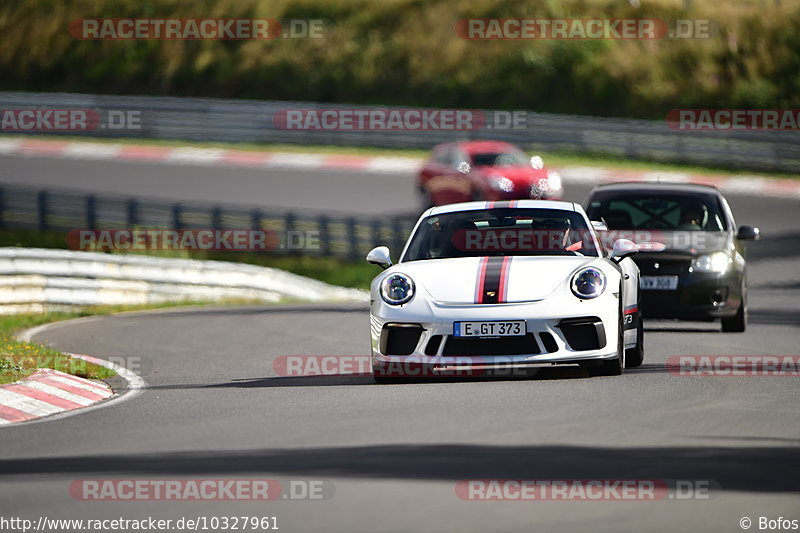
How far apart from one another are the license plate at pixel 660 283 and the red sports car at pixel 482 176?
42.0 ft

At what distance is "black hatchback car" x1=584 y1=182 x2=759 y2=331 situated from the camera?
1435 cm

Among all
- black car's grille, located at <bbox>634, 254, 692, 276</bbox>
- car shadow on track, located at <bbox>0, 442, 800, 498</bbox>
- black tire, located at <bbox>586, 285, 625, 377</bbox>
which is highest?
black car's grille, located at <bbox>634, 254, 692, 276</bbox>

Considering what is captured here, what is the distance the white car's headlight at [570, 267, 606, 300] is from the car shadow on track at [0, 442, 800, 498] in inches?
112

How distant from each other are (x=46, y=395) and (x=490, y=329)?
332 centimetres

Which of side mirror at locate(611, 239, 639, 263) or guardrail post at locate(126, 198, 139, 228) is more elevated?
guardrail post at locate(126, 198, 139, 228)

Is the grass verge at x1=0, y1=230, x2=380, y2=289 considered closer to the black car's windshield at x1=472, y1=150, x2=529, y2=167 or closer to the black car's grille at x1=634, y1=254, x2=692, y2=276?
the black car's windshield at x1=472, y1=150, x2=529, y2=167

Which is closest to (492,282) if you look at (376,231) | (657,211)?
(657,211)

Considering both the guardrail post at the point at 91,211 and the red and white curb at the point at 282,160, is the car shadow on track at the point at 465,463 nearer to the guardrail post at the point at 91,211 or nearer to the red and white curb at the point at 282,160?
the guardrail post at the point at 91,211

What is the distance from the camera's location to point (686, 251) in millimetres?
14445

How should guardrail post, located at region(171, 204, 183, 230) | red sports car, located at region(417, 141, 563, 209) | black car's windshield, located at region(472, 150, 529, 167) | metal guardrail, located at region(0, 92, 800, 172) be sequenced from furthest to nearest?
metal guardrail, located at region(0, 92, 800, 172), black car's windshield, located at region(472, 150, 529, 167), red sports car, located at region(417, 141, 563, 209), guardrail post, located at region(171, 204, 183, 230)

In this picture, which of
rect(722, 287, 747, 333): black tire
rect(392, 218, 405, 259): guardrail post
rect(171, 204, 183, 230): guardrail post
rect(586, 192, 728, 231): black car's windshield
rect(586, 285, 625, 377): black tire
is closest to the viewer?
rect(586, 285, 625, 377): black tire

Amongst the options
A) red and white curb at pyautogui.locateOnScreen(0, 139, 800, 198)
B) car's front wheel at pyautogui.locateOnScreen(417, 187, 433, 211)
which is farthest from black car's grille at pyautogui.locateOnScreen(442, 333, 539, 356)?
red and white curb at pyautogui.locateOnScreen(0, 139, 800, 198)

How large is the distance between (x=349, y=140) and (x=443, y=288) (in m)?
28.7

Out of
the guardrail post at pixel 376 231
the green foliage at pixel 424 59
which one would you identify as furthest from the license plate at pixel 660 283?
the green foliage at pixel 424 59
